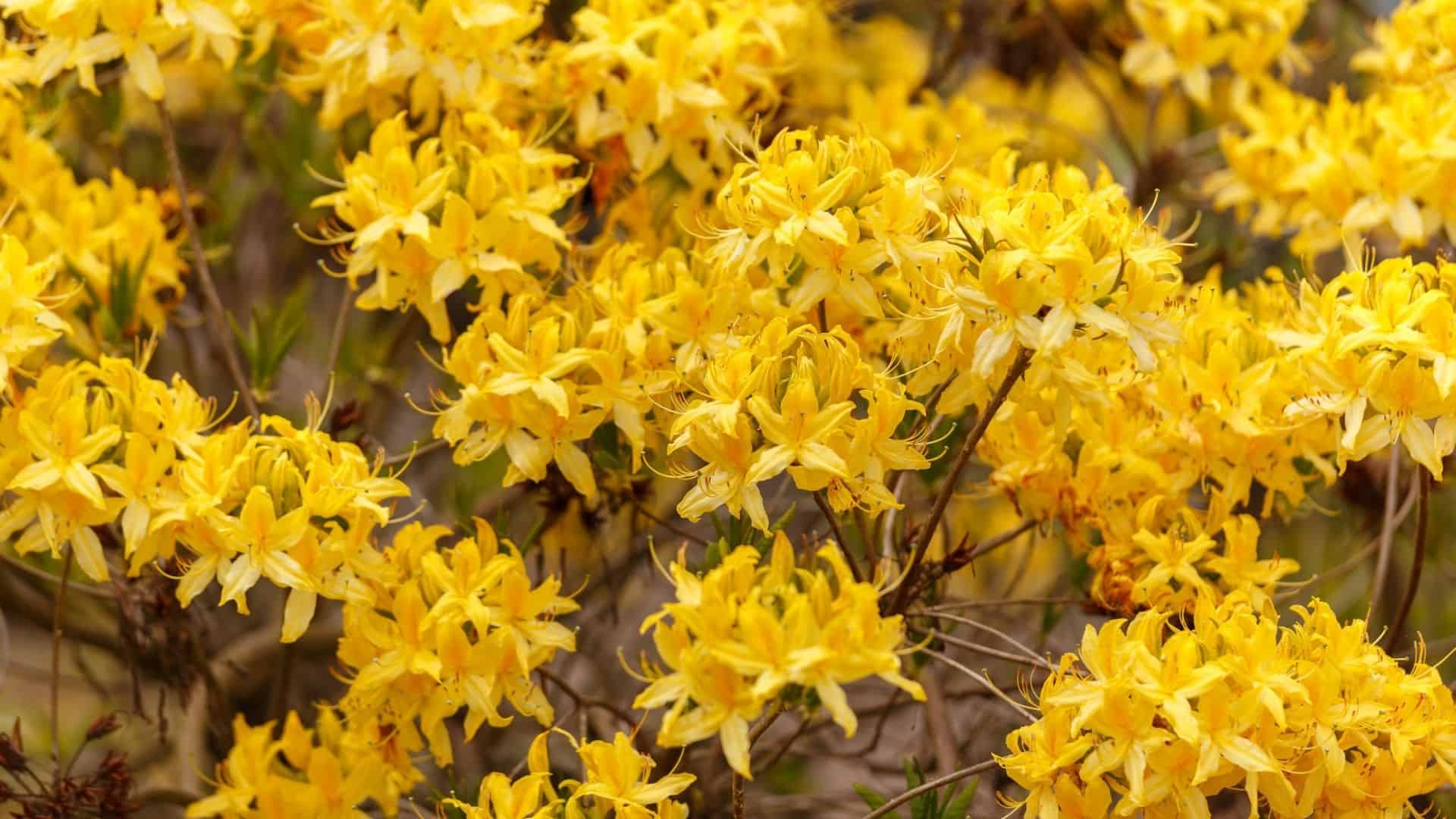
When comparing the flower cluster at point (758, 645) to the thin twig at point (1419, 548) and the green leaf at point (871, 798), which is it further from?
the thin twig at point (1419, 548)

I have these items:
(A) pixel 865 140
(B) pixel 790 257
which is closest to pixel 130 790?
(B) pixel 790 257

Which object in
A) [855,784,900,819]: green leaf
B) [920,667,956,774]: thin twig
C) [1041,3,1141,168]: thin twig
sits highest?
[1041,3,1141,168]: thin twig

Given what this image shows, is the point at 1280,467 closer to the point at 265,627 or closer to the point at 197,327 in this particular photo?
the point at 265,627

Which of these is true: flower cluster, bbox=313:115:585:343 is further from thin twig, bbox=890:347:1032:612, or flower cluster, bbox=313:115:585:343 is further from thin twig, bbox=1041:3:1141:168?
thin twig, bbox=1041:3:1141:168

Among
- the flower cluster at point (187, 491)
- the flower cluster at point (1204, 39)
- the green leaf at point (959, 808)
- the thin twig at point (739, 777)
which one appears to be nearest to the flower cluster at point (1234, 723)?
the green leaf at point (959, 808)

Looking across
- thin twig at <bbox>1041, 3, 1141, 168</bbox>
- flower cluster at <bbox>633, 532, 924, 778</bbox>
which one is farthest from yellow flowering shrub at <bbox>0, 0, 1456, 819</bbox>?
thin twig at <bbox>1041, 3, 1141, 168</bbox>

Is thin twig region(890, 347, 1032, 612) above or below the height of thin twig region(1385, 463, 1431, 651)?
above

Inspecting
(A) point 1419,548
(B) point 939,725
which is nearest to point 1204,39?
(A) point 1419,548
